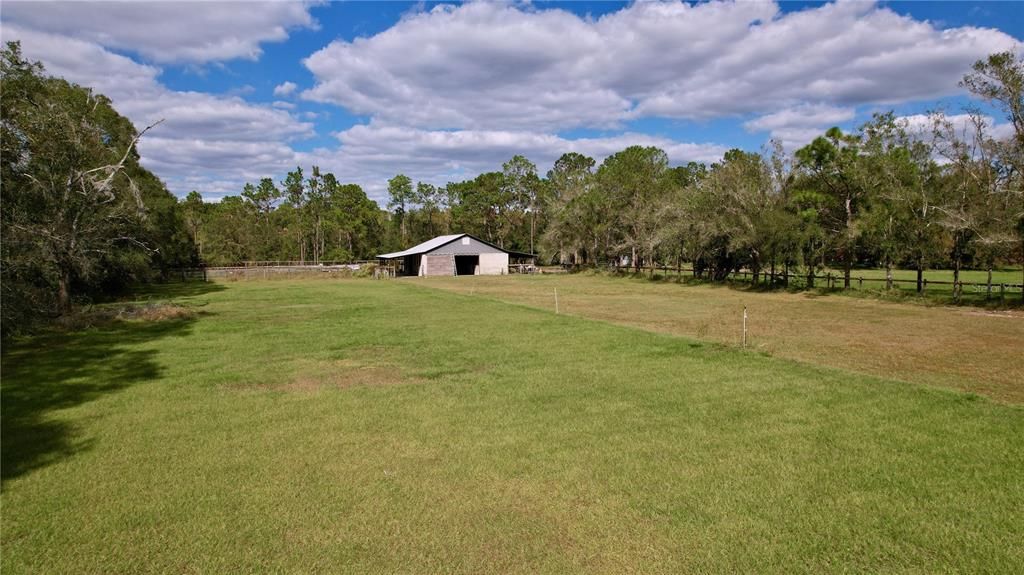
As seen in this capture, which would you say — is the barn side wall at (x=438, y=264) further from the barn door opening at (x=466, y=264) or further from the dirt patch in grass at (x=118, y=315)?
the dirt patch in grass at (x=118, y=315)

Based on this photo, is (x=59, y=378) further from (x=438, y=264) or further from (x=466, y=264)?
(x=466, y=264)

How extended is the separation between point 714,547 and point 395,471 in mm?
3429

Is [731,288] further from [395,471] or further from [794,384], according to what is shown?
[395,471]

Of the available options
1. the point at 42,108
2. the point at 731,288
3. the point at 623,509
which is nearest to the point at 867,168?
the point at 731,288

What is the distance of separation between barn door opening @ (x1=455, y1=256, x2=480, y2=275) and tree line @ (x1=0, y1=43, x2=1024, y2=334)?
8.55m

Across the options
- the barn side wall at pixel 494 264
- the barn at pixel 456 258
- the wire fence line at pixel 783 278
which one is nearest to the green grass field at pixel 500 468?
the wire fence line at pixel 783 278

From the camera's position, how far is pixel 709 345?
14.3m

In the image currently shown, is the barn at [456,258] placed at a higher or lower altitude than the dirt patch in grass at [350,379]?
higher

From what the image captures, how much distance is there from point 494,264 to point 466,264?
305 centimetres

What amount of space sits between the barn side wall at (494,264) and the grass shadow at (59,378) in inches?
1654

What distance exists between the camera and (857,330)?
17.6 m

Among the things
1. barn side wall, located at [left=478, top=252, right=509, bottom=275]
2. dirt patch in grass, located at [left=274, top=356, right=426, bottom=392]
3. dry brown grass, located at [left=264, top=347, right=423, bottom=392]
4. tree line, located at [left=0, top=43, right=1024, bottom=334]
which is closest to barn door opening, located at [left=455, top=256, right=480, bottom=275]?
barn side wall, located at [left=478, top=252, right=509, bottom=275]

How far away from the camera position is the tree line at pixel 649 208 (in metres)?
17.1

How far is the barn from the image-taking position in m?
56.8
